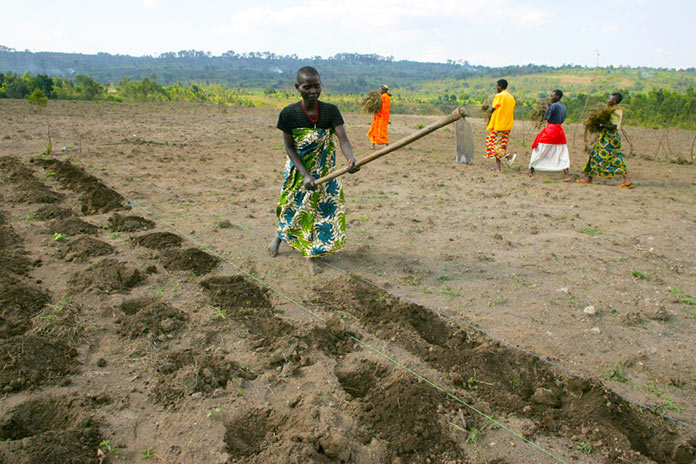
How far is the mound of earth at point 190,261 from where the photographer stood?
150 inches

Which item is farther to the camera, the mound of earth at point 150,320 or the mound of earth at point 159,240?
the mound of earth at point 159,240

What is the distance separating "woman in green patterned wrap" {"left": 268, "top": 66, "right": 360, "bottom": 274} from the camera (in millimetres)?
3602

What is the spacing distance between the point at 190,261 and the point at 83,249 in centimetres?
100

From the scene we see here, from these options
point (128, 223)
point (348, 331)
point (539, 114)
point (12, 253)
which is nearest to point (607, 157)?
point (539, 114)

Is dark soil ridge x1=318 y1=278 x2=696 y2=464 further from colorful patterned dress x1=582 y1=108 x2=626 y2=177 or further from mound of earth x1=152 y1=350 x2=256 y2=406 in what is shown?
colorful patterned dress x1=582 y1=108 x2=626 y2=177

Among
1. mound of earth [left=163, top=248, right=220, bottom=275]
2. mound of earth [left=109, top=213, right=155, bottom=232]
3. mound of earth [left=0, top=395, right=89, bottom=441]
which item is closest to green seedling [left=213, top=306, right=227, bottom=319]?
mound of earth [left=163, top=248, right=220, bottom=275]

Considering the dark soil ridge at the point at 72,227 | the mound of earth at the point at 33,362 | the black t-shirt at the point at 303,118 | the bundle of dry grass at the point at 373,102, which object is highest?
the bundle of dry grass at the point at 373,102

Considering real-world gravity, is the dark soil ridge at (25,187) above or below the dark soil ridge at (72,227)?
above

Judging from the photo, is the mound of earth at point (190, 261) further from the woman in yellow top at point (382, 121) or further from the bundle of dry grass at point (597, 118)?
the woman in yellow top at point (382, 121)

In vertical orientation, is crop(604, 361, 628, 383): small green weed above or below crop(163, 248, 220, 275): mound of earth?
below

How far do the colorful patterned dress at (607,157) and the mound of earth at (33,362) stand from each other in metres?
7.46

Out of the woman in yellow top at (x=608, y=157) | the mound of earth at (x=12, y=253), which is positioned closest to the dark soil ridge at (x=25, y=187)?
the mound of earth at (x=12, y=253)

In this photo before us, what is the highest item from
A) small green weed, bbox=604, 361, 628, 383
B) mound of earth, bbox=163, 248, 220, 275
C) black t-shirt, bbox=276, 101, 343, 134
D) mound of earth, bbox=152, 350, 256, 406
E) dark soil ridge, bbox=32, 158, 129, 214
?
black t-shirt, bbox=276, 101, 343, 134

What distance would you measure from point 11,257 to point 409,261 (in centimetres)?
345
